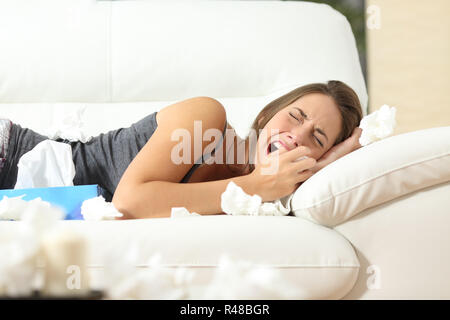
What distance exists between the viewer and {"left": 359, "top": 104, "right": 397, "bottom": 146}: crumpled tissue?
4.87 feet

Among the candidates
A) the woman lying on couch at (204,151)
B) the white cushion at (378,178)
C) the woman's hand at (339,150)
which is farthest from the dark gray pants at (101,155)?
the white cushion at (378,178)

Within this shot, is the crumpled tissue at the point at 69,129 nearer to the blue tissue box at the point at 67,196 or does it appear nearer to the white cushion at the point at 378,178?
the blue tissue box at the point at 67,196

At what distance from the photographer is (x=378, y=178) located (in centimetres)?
111

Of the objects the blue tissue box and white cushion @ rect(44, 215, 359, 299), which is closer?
white cushion @ rect(44, 215, 359, 299)

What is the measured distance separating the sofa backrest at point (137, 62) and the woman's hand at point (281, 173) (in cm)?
54

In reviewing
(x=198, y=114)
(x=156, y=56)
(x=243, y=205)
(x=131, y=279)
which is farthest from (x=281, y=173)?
(x=131, y=279)

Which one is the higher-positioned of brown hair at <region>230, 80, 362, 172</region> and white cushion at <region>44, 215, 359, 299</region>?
brown hair at <region>230, 80, 362, 172</region>

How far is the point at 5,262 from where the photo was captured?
1.32 feet

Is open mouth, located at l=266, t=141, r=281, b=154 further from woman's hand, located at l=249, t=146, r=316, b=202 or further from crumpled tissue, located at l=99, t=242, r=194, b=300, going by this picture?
crumpled tissue, located at l=99, t=242, r=194, b=300

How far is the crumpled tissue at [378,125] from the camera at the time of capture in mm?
1484

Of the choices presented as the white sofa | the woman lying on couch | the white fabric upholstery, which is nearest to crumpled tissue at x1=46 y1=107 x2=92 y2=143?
the woman lying on couch

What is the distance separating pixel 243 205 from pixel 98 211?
1.04ft

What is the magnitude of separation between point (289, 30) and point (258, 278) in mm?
1675

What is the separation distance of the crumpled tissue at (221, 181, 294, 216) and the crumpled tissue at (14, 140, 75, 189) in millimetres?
496
